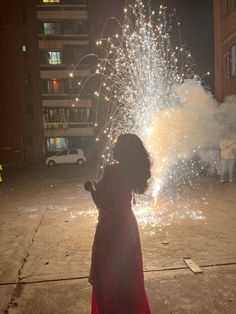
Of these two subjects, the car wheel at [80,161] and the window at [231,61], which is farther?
the car wheel at [80,161]

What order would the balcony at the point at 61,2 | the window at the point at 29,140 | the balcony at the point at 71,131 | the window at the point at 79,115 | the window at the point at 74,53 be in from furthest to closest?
the window at the point at 74,53 < the window at the point at 79,115 < the balcony at the point at 61,2 < the balcony at the point at 71,131 < the window at the point at 29,140

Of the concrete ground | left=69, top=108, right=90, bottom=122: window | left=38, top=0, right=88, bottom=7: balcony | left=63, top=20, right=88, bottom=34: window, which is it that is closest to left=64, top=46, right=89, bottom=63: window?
left=63, top=20, right=88, bottom=34: window

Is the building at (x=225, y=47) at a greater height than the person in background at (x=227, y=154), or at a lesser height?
greater

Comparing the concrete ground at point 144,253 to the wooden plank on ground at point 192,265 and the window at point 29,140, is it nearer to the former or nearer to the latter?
the wooden plank on ground at point 192,265

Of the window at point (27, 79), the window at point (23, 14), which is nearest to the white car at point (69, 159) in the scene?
the window at point (27, 79)

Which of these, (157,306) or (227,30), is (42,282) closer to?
(157,306)

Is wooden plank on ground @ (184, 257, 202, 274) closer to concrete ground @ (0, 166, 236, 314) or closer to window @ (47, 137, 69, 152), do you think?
concrete ground @ (0, 166, 236, 314)

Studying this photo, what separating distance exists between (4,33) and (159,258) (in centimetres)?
3592

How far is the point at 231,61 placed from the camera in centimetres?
2042

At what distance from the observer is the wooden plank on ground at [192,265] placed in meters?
5.51

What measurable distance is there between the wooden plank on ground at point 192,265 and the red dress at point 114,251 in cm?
229

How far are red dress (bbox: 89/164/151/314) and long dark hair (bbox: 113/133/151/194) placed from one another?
0.24 ft

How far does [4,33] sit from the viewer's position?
121 ft

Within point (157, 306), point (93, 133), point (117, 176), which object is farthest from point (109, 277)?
point (93, 133)
